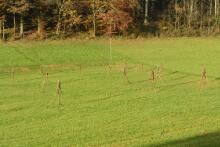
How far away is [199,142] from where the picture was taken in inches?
719

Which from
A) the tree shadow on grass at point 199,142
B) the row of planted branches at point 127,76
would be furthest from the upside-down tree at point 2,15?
the tree shadow on grass at point 199,142

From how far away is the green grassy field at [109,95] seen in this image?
2234 centimetres

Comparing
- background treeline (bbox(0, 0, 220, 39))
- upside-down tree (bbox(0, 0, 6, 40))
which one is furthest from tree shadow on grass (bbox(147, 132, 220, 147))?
upside-down tree (bbox(0, 0, 6, 40))

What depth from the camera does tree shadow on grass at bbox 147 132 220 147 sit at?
57.6 feet

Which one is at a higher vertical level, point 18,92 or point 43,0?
point 43,0

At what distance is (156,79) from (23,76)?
45.9ft

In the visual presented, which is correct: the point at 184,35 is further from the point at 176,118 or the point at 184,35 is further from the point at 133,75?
the point at 176,118

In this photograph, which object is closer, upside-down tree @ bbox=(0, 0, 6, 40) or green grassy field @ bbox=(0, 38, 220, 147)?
green grassy field @ bbox=(0, 38, 220, 147)

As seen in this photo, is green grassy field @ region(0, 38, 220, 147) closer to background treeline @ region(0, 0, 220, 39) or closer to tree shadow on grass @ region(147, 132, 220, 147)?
tree shadow on grass @ region(147, 132, 220, 147)

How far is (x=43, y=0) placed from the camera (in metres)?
81.8

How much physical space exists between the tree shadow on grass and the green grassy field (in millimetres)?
43

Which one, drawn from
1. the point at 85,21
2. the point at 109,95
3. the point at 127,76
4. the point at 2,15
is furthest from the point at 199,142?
the point at 85,21

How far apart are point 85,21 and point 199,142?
218 feet

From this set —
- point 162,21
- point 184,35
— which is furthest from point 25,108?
point 162,21
